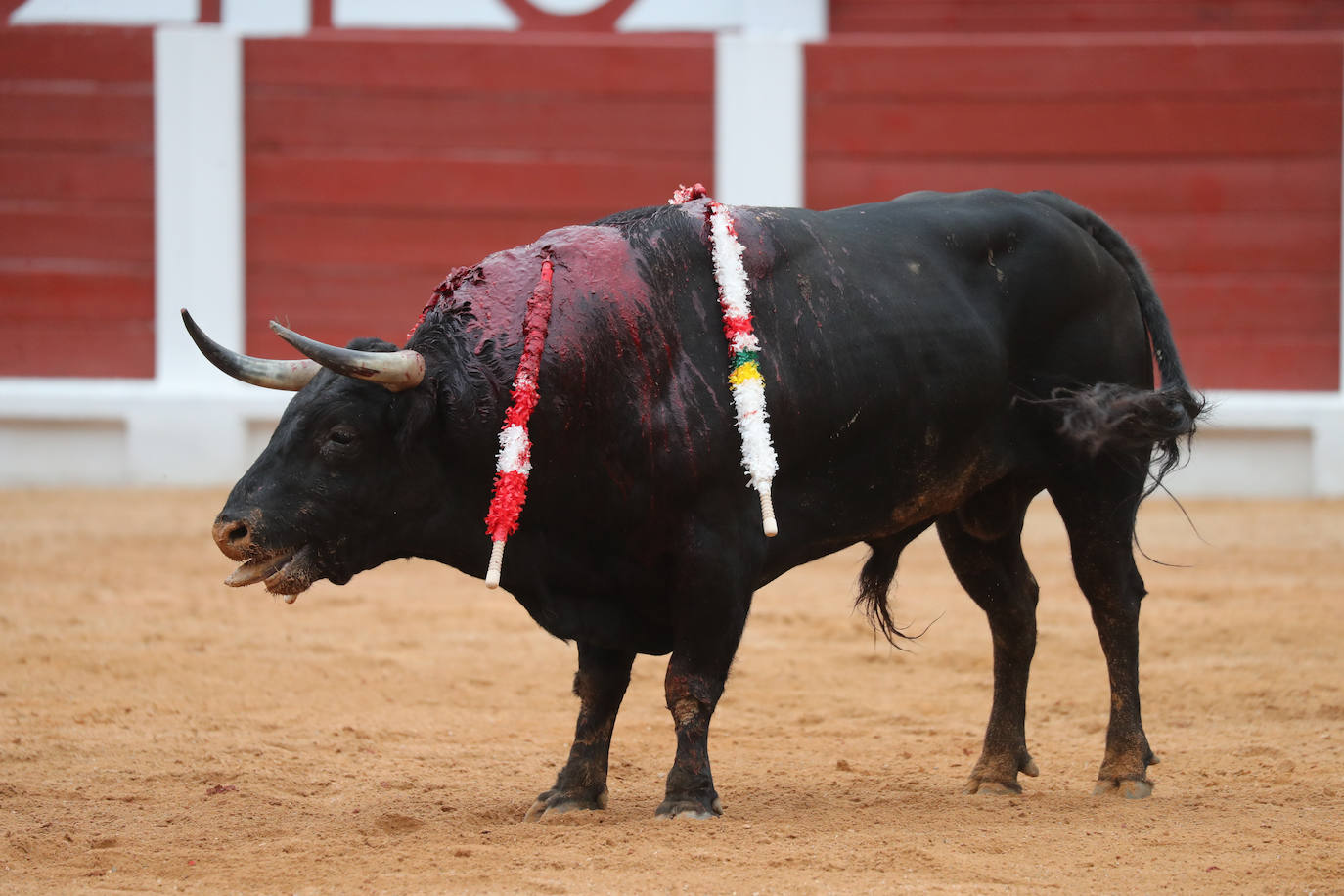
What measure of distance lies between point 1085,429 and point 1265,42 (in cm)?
789

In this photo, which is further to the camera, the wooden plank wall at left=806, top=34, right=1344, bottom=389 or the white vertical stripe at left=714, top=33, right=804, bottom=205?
the white vertical stripe at left=714, top=33, right=804, bottom=205

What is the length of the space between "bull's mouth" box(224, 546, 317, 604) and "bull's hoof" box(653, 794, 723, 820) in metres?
0.94

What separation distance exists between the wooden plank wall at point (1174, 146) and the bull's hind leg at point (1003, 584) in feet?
22.6

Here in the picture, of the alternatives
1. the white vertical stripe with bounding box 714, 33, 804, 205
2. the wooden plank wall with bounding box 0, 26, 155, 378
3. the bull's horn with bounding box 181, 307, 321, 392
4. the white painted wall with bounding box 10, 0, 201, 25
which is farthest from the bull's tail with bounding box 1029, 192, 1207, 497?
the white painted wall with bounding box 10, 0, 201, 25

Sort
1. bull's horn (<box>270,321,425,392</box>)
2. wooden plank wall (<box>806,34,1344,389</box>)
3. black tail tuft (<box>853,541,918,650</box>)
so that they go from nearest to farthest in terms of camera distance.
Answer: bull's horn (<box>270,321,425,392</box>)
black tail tuft (<box>853,541,918,650</box>)
wooden plank wall (<box>806,34,1344,389</box>)

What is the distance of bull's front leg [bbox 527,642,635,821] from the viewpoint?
3.83 metres

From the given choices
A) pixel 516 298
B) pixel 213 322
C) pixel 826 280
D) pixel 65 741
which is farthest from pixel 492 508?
pixel 213 322

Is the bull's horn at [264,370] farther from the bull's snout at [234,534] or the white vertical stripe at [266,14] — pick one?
the white vertical stripe at [266,14]

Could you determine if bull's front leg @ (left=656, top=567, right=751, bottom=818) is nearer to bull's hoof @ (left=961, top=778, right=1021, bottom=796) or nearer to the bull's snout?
bull's hoof @ (left=961, top=778, right=1021, bottom=796)

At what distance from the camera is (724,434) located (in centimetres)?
368

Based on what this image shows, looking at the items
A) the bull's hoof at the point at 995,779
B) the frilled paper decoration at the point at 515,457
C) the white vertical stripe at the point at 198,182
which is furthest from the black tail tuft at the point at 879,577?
the white vertical stripe at the point at 198,182

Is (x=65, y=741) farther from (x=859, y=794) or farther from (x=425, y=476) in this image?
(x=859, y=794)

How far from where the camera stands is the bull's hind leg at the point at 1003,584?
4.29 meters

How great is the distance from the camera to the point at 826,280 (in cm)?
394
